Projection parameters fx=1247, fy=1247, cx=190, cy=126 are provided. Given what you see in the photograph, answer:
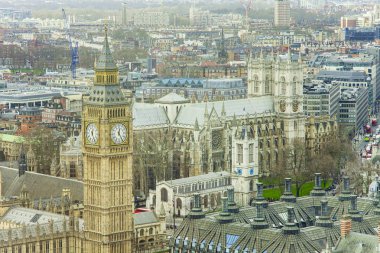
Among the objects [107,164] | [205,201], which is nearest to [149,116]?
[205,201]

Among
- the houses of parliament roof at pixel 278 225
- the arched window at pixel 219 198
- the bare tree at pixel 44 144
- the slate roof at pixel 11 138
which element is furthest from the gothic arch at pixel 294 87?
the houses of parliament roof at pixel 278 225

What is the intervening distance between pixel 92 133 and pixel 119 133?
2.42 meters

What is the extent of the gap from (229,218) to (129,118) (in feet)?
42.4

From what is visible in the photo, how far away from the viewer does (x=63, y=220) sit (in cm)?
11412

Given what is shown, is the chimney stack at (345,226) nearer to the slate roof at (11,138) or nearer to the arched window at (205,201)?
the arched window at (205,201)

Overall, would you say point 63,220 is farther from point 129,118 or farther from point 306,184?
point 306,184

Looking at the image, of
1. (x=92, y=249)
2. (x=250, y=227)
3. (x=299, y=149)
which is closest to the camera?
(x=250, y=227)

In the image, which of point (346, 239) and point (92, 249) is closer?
point (346, 239)

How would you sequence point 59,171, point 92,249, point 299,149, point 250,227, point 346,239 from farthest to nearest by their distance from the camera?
point 299,149 → point 59,171 → point 92,249 → point 250,227 → point 346,239

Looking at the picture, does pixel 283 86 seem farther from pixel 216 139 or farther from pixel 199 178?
pixel 199 178

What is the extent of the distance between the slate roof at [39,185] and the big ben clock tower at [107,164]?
19045 millimetres

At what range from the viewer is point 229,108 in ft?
557

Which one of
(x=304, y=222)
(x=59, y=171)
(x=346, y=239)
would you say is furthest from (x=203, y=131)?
(x=346, y=239)

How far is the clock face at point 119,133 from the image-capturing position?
109688 mm
